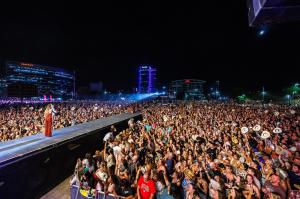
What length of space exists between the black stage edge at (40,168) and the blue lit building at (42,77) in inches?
3521

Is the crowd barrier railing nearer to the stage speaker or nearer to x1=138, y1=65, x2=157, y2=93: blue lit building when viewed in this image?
the stage speaker

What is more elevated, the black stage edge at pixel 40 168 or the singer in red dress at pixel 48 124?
the singer in red dress at pixel 48 124

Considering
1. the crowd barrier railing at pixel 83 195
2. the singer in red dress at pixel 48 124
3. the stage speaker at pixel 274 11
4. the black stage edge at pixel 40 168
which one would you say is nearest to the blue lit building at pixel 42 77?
the singer in red dress at pixel 48 124

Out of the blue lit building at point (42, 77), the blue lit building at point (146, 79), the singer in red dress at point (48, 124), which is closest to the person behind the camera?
the singer in red dress at point (48, 124)

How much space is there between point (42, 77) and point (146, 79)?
72570mm

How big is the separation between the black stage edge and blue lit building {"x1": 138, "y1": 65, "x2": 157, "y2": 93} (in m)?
142

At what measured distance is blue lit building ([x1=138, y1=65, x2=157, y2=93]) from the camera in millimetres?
150938

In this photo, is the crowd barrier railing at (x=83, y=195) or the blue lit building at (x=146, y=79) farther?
the blue lit building at (x=146, y=79)

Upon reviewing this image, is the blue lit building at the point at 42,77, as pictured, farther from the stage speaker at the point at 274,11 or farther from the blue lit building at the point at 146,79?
the stage speaker at the point at 274,11

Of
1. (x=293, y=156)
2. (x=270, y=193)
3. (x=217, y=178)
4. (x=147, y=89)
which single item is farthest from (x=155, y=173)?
(x=147, y=89)

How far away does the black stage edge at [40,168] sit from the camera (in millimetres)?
4995

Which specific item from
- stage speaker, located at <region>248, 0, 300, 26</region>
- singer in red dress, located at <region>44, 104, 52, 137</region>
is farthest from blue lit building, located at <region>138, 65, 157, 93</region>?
stage speaker, located at <region>248, 0, 300, 26</region>

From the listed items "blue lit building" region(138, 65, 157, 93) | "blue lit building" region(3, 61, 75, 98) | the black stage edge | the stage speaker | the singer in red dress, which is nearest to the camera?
the stage speaker

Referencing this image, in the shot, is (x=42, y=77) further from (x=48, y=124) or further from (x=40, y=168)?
(x=40, y=168)
